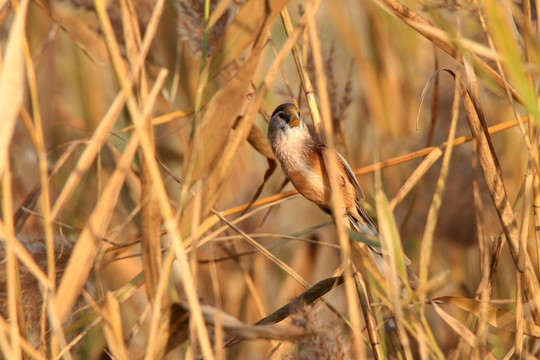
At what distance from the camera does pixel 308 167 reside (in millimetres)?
1427

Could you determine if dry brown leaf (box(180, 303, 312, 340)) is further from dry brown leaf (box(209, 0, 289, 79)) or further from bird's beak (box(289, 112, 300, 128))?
bird's beak (box(289, 112, 300, 128))

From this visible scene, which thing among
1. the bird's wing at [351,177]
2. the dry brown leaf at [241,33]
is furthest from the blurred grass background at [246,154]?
the bird's wing at [351,177]

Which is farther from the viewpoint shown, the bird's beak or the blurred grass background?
the bird's beak

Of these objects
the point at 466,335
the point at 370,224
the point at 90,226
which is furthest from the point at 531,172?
the point at 90,226

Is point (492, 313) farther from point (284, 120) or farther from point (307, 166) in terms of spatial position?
point (284, 120)

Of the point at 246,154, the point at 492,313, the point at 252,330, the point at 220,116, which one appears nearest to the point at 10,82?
the point at 220,116

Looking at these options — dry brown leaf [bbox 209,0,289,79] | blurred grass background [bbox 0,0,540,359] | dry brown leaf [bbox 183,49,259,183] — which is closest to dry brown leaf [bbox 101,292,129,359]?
blurred grass background [bbox 0,0,540,359]

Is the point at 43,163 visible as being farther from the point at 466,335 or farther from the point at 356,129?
the point at 356,129

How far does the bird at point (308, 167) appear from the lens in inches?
55.3

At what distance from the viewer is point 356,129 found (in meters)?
2.43

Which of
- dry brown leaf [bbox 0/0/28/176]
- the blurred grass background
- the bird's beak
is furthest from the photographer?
the bird's beak

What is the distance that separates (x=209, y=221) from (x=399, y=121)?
4.54ft

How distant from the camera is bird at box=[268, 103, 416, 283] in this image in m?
1.40

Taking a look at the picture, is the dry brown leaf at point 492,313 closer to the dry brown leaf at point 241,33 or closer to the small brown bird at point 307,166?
the small brown bird at point 307,166
